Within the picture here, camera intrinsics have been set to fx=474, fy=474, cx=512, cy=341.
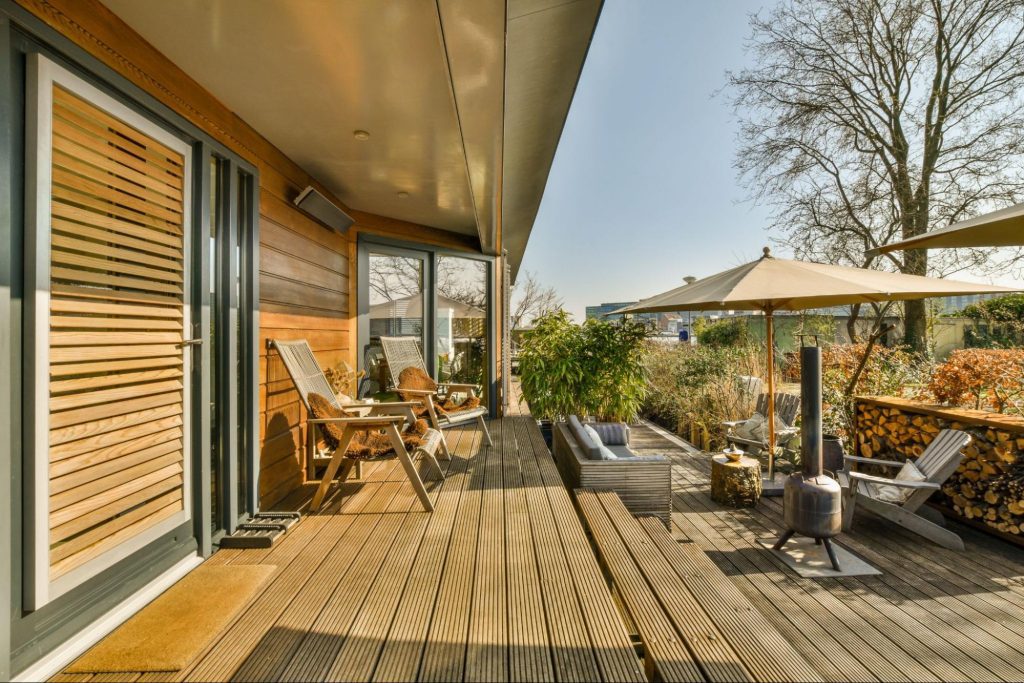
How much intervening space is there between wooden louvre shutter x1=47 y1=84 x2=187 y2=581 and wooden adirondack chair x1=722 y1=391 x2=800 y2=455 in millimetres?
4517

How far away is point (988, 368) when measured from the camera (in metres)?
3.79

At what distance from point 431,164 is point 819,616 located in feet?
11.8

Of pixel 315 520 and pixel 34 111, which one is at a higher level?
pixel 34 111

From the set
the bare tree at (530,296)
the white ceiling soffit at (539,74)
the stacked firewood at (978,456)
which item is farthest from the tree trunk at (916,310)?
the bare tree at (530,296)

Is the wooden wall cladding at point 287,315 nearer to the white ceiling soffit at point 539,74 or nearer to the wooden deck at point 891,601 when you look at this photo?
the white ceiling soffit at point 539,74

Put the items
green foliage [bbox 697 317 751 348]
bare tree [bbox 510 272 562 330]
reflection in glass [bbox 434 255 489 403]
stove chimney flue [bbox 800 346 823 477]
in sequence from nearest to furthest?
1. stove chimney flue [bbox 800 346 823 477]
2. reflection in glass [bbox 434 255 489 403]
3. green foliage [bbox 697 317 751 348]
4. bare tree [bbox 510 272 562 330]

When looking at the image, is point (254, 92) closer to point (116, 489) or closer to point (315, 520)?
point (116, 489)

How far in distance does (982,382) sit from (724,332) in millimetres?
7855

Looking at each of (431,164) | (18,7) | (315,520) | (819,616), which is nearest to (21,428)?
(18,7)

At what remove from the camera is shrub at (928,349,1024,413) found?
372cm

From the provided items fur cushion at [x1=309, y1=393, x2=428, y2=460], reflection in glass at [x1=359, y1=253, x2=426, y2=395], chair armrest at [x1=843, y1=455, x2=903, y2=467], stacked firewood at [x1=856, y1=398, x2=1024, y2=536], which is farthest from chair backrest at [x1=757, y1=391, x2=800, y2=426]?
fur cushion at [x1=309, y1=393, x2=428, y2=460]

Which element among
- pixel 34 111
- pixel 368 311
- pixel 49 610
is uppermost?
pixel 34 111

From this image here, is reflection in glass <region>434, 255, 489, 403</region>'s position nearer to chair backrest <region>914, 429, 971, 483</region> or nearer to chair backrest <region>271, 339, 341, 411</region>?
chair backrest <region>271, 339, 341, 411</region>

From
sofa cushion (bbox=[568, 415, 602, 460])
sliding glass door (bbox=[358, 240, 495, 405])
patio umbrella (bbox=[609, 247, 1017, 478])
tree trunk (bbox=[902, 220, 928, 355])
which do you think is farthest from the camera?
tree trunk (bbox=[902, 220, 928, 355])
